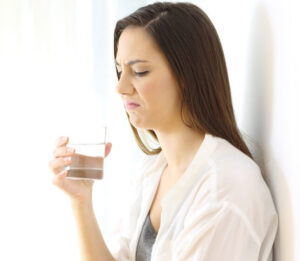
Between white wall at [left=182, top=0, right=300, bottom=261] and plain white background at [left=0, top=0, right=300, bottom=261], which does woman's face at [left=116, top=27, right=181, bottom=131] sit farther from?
plain white background at [left=0, top=0, right=300, bottom=261]

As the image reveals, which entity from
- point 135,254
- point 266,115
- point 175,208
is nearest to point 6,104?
point 135,254

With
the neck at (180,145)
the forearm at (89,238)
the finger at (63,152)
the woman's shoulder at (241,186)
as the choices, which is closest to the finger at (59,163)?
the finger at (63,152)

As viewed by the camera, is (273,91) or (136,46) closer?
(273,91)

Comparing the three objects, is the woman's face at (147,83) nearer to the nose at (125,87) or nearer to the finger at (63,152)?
the nose at (125,87)

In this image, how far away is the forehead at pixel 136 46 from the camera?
989 mm

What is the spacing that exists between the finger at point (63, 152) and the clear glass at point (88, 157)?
0.01 m

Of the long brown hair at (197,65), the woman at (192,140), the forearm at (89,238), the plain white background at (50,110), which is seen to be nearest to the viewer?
the woman at (192,140)

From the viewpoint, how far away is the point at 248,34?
1.07m

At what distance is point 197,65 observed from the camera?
968 mm

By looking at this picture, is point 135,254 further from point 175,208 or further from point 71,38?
point 71,38

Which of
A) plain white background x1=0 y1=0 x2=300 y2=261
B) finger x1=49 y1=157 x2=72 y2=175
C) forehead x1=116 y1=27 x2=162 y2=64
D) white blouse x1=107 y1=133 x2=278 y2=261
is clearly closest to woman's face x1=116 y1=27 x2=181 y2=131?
forehead x1=116 y1=27 x2=162 y2=64

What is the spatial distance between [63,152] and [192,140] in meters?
0.34

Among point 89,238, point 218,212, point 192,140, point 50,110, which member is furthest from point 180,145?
point 50,110

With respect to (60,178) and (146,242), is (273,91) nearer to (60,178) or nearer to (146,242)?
(146,242)
